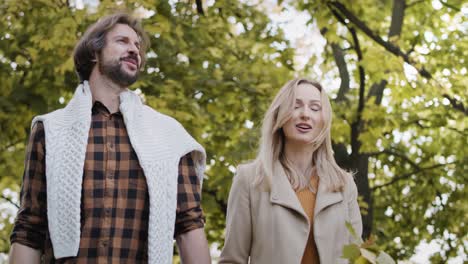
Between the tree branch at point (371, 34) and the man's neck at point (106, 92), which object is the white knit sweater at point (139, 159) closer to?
the man's neck at point (106, 92)

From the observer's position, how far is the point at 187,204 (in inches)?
119

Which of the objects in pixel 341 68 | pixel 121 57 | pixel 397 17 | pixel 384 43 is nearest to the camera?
pixel 121 57

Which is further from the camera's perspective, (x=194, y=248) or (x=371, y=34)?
(x=371, y=34)

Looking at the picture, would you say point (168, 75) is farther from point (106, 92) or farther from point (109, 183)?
point (109, 183)

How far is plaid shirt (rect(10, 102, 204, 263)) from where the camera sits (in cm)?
289

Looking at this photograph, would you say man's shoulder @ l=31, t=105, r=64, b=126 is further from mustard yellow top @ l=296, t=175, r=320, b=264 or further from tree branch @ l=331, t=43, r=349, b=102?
tree branch @ l=331, t=43, r=349, b=102

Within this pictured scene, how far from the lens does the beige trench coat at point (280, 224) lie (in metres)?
3.42

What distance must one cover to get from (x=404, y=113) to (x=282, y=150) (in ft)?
24.9

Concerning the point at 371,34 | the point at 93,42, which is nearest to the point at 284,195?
the point at 93,42

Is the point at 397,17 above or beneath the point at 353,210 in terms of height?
above

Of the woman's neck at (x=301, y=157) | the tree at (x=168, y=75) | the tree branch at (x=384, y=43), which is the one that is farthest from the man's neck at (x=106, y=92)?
the tree branch at (x=384, y=43)

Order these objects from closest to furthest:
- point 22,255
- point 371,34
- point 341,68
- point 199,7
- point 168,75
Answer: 1. point 22,255
2. point 168,75
3. point 199,7
4. point 371,34
5. point 341,68

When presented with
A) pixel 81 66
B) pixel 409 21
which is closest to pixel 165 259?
pixel 81 66

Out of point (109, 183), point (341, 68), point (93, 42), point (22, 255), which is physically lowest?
point (22, 255)
